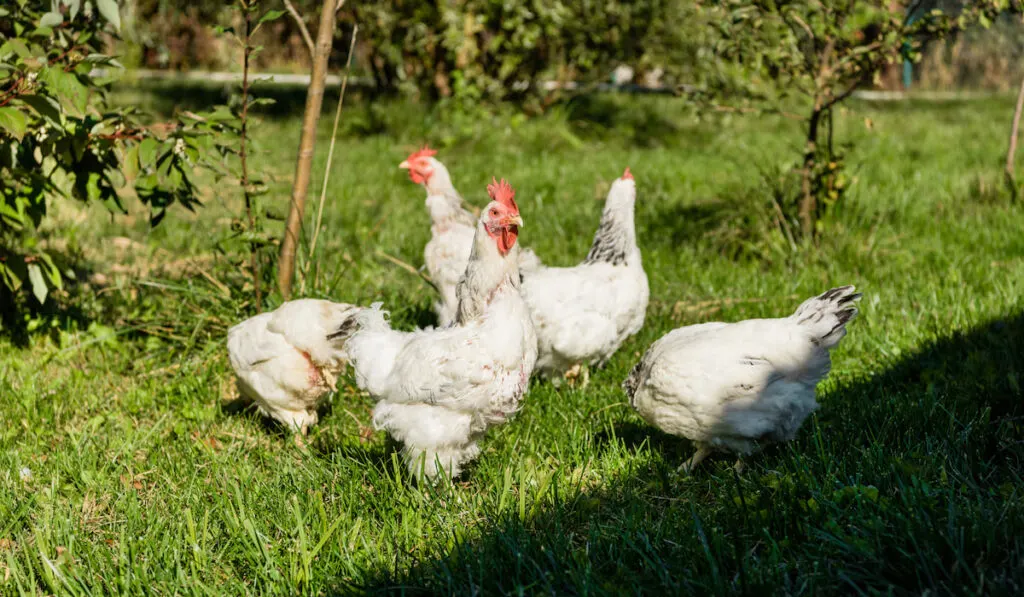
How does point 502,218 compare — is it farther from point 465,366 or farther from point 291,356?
point 291,356

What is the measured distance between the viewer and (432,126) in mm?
10047

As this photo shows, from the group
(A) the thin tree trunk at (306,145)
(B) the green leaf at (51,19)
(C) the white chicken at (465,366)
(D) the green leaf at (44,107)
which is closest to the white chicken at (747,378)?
(C) the white chicken at (465,366)

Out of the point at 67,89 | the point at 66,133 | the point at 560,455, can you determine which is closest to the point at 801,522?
the point at 560,455

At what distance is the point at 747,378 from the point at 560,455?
2.49 feet

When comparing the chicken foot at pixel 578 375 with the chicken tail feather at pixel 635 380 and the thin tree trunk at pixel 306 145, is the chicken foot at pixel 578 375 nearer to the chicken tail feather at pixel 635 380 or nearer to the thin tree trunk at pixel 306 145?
the chicken tail feather at pixel 635 380

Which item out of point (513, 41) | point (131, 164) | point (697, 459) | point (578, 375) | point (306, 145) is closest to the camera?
point (697, 459)

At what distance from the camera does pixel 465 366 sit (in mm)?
3055

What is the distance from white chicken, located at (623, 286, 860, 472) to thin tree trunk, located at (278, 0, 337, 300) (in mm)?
1973

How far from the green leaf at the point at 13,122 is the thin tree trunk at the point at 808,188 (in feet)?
13.6

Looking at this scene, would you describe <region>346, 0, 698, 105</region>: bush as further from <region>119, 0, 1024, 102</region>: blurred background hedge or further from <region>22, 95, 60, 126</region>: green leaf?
<region>22, 95, 60, 126</region>: green leaf

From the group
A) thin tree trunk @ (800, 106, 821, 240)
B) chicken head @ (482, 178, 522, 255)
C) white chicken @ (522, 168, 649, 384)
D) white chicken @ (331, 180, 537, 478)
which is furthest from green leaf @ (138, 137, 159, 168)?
thin tree trunk @ (800, 106, 821, 240)

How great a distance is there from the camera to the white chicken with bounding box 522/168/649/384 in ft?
13.3

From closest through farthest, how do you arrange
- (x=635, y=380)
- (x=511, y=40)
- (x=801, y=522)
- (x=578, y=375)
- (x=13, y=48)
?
(x=801, y=522) < (x=635, y=380) < (x=13, y=48) < (x=578, y=375) < (x=511, y=40)

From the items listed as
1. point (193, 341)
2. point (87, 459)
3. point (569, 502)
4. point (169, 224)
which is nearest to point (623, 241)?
point (569, 502)
